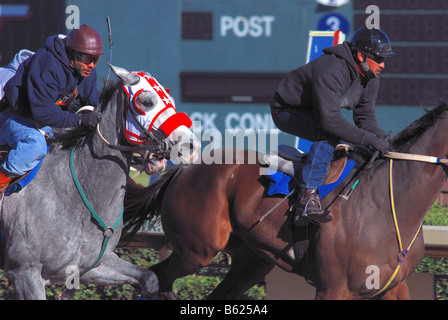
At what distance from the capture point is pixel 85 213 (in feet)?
12.4

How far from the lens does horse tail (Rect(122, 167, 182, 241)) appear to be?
504 cm

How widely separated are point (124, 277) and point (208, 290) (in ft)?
6.25

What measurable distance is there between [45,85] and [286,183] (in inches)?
62.0

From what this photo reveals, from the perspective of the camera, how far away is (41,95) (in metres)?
3.70

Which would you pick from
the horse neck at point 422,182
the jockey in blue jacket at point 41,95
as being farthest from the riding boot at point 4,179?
the horse neck at point 422,182

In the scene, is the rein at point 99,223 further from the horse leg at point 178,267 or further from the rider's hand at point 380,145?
the rider's hand at point 380,145

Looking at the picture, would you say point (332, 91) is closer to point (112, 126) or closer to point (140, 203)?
point (112, 126)

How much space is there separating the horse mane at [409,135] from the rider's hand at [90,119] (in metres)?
1.63

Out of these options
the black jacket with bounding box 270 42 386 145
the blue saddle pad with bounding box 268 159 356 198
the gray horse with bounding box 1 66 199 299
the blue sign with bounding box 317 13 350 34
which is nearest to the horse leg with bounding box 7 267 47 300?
the gray horse with bounding box 1 66 199 299

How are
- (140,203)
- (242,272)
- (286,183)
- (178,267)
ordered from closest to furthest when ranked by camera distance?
(286,183), (178,267), (242,272), (140,203)

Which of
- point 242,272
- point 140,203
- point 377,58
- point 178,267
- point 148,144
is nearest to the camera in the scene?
point 148,144

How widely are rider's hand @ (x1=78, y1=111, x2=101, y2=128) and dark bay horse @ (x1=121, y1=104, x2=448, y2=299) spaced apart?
1.19 meters

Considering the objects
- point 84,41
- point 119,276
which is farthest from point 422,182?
point 84,41
